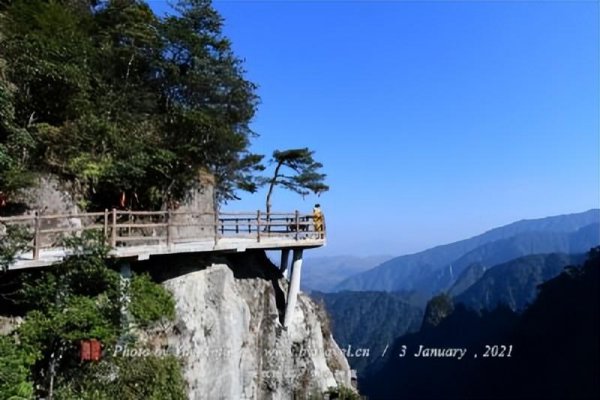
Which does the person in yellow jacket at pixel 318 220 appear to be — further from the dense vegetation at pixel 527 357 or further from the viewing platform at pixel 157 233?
the dense vegetation at pixel 527 357

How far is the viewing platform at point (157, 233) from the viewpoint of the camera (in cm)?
841

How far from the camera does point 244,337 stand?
1253 centimetres

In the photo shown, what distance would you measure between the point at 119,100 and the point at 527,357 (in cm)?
4469

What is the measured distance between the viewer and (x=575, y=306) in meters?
45.6

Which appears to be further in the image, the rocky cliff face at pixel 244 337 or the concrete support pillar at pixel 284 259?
the concrete support pillar at pixel 284 259

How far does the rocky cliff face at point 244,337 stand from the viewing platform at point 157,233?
819 mm

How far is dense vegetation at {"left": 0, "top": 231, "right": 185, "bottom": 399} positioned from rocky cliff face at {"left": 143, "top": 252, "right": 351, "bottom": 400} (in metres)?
1.37

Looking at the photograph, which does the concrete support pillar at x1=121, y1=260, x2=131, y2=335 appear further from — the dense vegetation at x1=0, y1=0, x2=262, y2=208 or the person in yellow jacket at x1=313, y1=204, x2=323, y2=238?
the person in yellow jacket at x1=313, y1=204, x2=323, y2=238

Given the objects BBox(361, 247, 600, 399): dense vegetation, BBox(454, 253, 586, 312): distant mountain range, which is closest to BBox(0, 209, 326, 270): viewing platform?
BBox(361, 247, 600, 399): dense vegetation

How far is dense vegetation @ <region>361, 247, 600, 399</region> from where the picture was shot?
39344 mm

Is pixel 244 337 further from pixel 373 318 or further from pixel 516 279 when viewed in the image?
pixel 516 279

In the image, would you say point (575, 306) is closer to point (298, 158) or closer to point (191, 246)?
point (298, 158)

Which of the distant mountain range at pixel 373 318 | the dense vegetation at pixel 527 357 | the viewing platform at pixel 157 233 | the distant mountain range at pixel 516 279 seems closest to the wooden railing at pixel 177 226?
the viewing platform at pixel 157 233

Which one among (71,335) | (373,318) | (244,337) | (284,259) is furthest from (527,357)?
(373,318)
